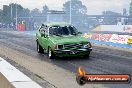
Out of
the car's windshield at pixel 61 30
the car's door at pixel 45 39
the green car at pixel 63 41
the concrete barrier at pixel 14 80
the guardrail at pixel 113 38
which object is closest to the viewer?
the concrete barrier at pixel 14 80

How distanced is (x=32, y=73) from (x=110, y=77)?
25.8ft

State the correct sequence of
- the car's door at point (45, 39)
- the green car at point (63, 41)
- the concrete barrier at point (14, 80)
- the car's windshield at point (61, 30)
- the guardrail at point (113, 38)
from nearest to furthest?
the concrete barrier at point (14, 80), the green car at point (63, 41), the car's windshield at point (61, 30), the car's door at point (45, 39), the guardrail at point (113, 38)

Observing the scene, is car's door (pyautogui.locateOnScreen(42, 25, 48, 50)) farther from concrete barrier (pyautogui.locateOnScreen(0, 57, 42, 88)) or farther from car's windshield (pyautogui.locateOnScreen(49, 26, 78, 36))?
concrete barrier (pyautogui.locateOnScreen(0, 57, 42, 88))

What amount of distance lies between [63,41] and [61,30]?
4.94 ft

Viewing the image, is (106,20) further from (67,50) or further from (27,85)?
(27,85)

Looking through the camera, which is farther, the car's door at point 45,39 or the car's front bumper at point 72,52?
the car's door at point 45,39

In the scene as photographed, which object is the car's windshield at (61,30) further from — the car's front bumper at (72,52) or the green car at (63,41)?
the car's front bumper at (72,52)

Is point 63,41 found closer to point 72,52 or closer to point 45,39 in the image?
point 72,52

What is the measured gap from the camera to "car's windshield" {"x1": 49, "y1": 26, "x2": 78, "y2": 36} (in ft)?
58.8

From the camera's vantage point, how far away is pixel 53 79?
10.9 m

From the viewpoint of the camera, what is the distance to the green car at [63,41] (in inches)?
653

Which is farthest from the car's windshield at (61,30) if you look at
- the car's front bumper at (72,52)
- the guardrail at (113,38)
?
the guardrail at (113,38)

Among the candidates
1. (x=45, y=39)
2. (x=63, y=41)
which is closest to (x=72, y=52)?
(x=63, y=41)

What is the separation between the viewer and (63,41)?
1669 centimetres
